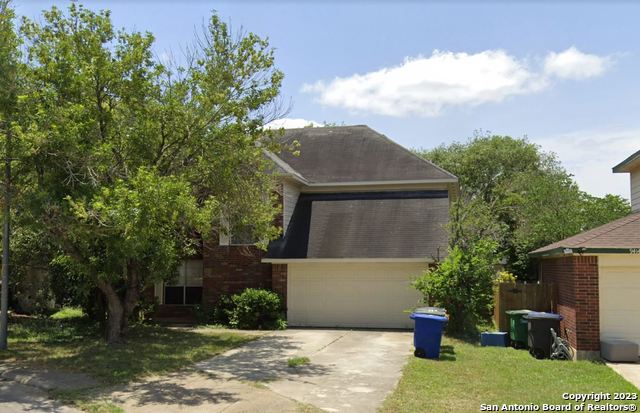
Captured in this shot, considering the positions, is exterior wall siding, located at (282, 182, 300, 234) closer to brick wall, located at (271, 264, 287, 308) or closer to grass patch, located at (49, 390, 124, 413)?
brick wall, located at (271, 264, 287, 308)

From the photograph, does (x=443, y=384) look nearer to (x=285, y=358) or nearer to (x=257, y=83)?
(x=285, y=358)

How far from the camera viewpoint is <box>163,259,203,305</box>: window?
20312 mm

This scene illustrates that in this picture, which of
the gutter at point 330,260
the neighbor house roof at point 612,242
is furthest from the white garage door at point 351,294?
the neighbor house roof at point 612,242

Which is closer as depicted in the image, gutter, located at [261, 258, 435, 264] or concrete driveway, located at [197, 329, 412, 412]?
concrete driveway, located at [197, 329, 412, 412]

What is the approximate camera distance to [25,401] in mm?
8836

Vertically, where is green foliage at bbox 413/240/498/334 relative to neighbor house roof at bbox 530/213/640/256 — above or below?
below

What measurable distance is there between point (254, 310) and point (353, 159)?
729 cm

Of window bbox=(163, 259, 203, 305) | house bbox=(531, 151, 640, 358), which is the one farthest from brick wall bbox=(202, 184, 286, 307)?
house bbox=(531, 151, 640, 358)

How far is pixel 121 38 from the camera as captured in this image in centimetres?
1285

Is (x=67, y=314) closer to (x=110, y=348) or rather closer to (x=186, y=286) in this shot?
(x=186, y=286)

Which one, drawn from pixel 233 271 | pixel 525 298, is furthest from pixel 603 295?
pixel 233 271

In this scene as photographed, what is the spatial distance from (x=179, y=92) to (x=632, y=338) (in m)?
11.0

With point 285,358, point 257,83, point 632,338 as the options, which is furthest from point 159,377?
point 632,338

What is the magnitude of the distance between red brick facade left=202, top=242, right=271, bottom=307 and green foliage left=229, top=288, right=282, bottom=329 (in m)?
1.02
